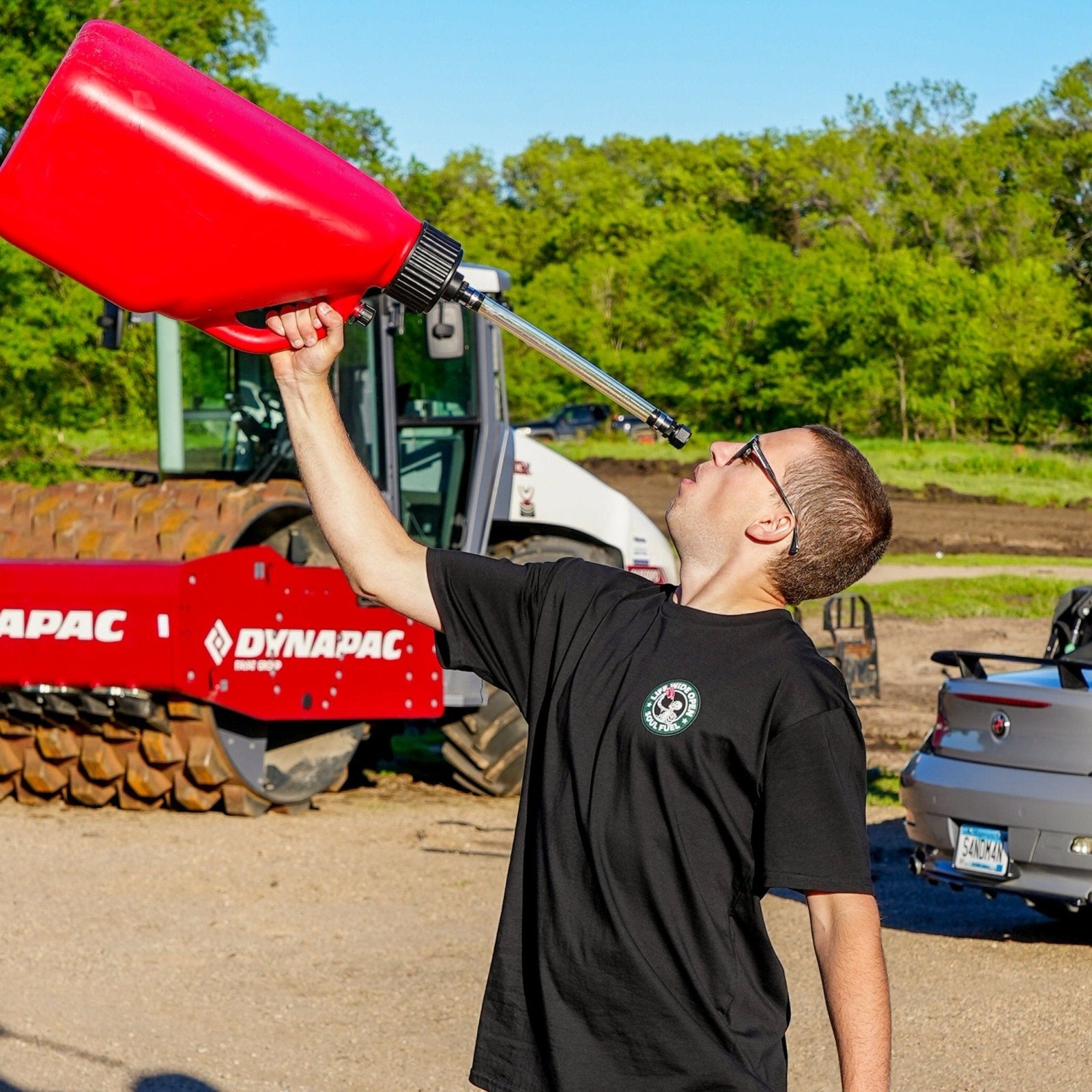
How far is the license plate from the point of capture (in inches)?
260

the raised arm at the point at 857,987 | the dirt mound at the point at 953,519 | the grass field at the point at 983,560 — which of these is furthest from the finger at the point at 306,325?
the grass field at the point at 983,560

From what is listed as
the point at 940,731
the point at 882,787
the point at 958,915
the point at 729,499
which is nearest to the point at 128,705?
the point at 940,731

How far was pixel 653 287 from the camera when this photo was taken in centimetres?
6394

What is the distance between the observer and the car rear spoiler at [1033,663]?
22.2 feet

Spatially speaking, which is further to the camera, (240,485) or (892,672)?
(892,672)

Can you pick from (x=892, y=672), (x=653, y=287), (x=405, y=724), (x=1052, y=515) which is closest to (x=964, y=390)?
(x=653, y=287)

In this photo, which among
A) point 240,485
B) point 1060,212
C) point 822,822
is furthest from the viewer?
point 1060,212

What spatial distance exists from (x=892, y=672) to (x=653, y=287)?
50.0m

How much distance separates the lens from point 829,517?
9.01ft

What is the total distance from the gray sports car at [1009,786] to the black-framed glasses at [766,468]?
4.13 metres

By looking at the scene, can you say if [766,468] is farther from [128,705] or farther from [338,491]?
[128,705]

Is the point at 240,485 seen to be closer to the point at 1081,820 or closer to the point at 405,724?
the point at 405,724

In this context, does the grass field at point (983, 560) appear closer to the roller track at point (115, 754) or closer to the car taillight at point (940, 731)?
the roller track at point (115, 754)

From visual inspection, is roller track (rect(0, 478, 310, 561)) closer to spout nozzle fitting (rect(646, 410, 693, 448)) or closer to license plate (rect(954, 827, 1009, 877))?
license plate (rect(954, 827, 1009, 877))
